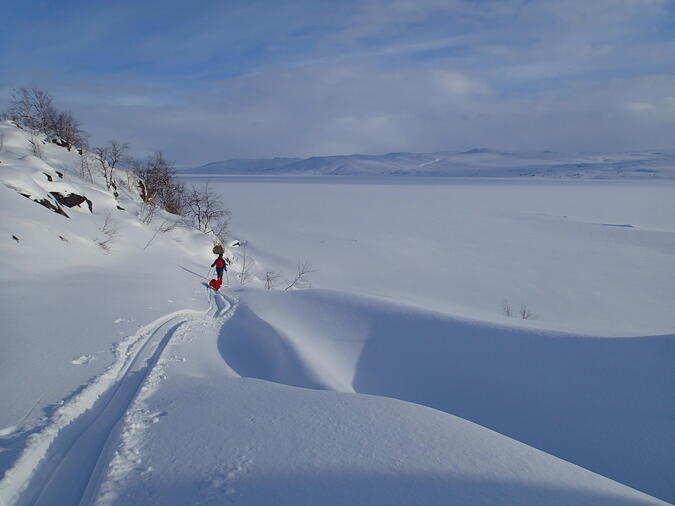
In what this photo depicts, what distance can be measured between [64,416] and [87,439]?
48 centimetres

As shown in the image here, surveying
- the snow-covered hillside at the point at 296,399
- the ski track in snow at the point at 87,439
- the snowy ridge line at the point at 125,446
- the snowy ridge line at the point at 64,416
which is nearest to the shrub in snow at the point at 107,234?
the snow-covered hillside at the point at 296,399

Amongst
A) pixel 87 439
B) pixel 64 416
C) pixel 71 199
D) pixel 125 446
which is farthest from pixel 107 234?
pixel 125 446

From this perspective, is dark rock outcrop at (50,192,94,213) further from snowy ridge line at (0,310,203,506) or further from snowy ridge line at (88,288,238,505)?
snowy ridge line at (88,288,238,505)

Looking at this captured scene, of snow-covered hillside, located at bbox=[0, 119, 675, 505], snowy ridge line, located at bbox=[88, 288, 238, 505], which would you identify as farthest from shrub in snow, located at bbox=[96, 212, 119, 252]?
snowy ridge line, located at bbox=[88, 288, 238, 505]

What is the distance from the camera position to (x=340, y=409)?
3.78m

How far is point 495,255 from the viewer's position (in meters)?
25.8

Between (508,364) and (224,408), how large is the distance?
4589 millimetres

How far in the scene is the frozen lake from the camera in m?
16.2

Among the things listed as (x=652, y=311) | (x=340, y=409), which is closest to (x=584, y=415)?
(x=340, y=409)

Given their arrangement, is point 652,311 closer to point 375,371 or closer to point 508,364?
point 508,364

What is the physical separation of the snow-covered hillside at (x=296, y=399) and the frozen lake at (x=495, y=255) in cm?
206

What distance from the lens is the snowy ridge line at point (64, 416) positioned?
2.71 m

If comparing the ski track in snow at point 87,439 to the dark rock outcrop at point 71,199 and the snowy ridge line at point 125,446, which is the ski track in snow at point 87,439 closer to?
the snowy ridge line at point 125,446

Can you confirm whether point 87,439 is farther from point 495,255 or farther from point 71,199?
point 495,255
